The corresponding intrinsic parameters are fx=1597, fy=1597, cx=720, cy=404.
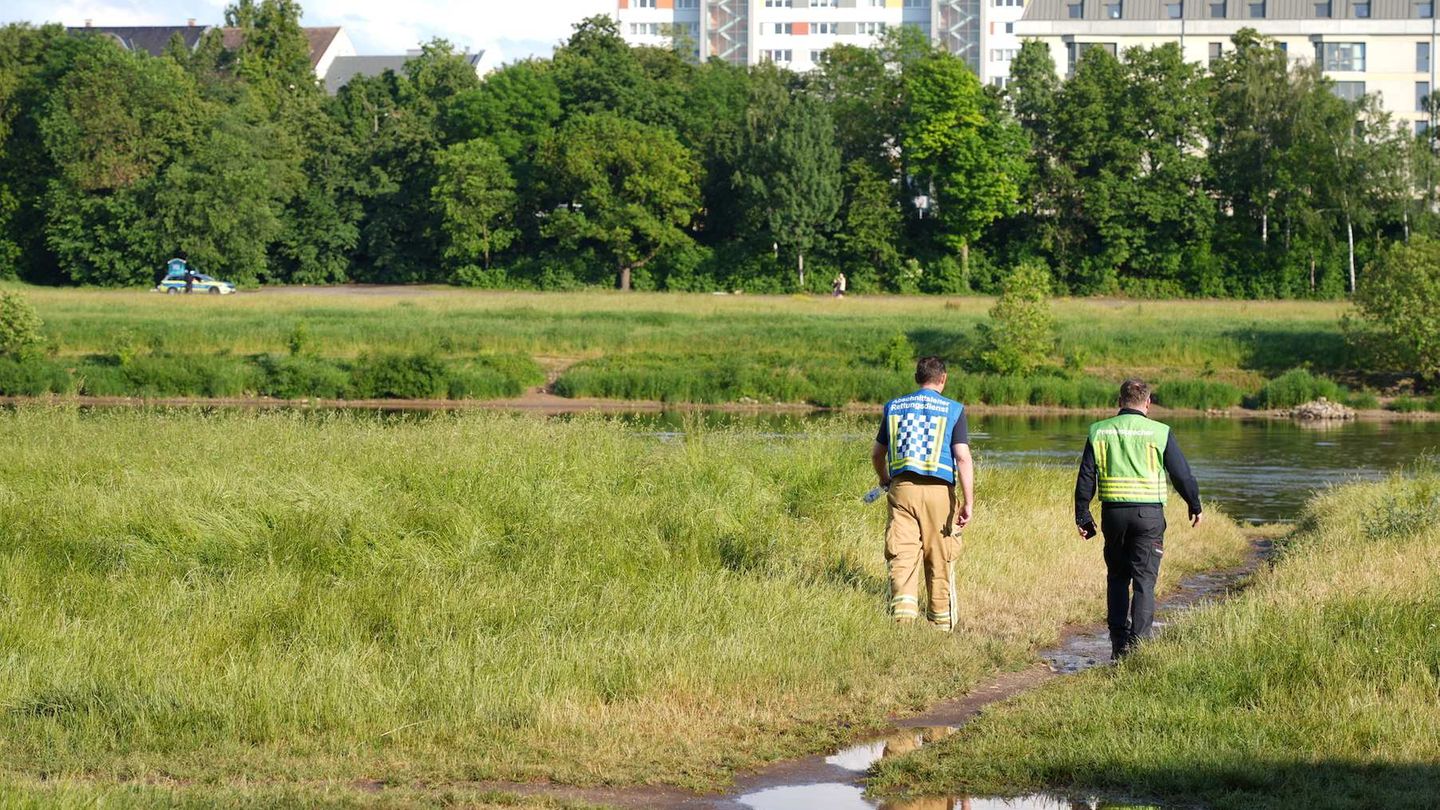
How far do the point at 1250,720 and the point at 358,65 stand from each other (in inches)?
5501

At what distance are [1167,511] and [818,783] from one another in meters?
13.4

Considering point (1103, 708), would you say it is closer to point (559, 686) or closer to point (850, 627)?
point (850, 627)

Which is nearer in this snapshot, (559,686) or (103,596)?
(559,686)

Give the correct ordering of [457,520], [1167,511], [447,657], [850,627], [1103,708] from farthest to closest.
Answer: [1167,511]
[457,520]
[850,627]
[447,657]
[1103,708]

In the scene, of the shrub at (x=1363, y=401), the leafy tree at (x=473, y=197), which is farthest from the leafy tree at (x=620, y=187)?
the shrub at (x=1363, y=401)

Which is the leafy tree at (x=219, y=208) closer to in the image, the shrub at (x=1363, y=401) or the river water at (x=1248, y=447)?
the river water at (x=1248, y=447)

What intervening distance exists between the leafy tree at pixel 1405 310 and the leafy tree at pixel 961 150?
31045 mm

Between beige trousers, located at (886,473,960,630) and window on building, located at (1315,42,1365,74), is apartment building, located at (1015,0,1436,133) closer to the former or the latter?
window on building, located at (1315,42,1365,74)

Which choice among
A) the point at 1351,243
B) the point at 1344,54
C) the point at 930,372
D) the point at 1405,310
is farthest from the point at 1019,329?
the point at 1344,54

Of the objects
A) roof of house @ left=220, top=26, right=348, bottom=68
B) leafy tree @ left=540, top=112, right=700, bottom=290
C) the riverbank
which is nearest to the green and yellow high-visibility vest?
the riverbank

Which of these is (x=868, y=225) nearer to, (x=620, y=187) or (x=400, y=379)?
(x=620, y=187)

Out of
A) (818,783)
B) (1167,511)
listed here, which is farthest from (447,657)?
(1167,511)

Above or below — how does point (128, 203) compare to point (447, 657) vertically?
above

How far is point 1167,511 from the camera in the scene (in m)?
21.3
